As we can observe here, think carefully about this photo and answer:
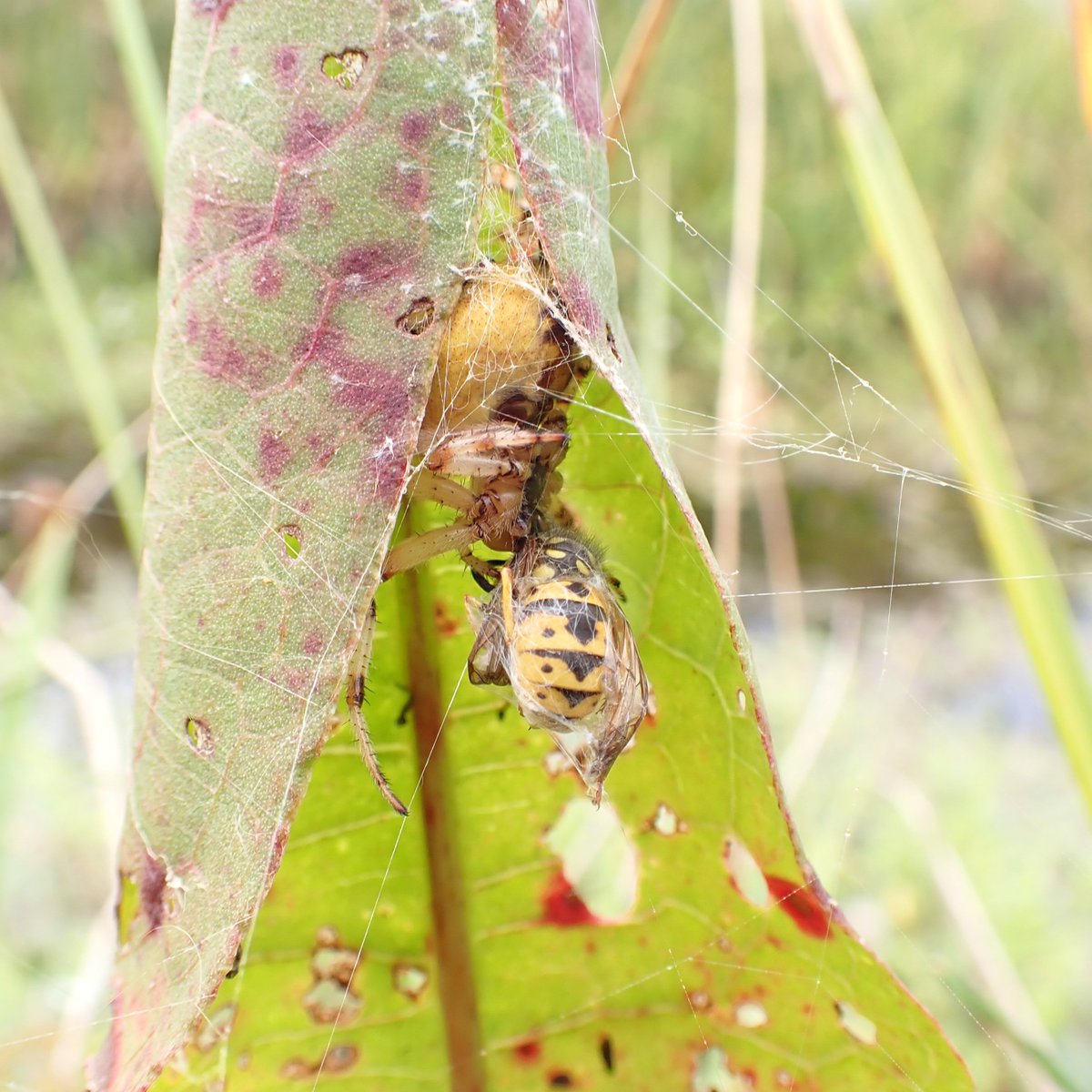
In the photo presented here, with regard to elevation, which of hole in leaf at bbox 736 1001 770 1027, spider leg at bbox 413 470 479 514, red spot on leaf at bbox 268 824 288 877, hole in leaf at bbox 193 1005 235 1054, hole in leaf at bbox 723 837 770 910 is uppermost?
spider leg at bbox 413 470 479 514

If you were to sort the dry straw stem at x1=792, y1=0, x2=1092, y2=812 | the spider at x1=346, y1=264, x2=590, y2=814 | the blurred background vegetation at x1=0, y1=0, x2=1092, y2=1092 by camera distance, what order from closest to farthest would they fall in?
the spider at x1=346, y1=264, x2=590, y2=814, the dry straw stem at x1=792, y1=0, x2=1092, y2=812, the blurred background vegetation at x1=0, y1=0, x2=1092, y2=1092

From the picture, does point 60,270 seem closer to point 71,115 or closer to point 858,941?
point 858,941

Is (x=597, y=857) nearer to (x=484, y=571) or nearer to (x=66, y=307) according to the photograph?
(x=484, y=571)

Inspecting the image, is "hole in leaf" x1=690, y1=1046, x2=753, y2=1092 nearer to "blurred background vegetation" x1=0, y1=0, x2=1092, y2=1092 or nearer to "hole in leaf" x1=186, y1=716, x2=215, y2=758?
"hole in leaf" x1=186, y1=716, x2=215, y2=758

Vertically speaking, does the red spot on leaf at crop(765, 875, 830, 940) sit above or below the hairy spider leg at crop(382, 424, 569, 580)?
below

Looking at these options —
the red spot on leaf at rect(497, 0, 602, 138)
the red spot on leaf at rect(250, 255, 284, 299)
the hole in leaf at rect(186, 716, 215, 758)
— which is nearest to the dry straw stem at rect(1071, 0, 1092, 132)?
the red spot on leaf at rect(497, 0, 602, 138)

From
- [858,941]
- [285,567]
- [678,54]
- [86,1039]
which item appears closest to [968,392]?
[858,941]

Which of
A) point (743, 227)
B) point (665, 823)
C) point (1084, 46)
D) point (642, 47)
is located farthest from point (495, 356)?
point (743, 227)

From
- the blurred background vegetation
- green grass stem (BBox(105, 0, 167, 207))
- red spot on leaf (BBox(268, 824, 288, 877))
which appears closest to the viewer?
red spot on leaf (BBox(268, 824, 288, 877))

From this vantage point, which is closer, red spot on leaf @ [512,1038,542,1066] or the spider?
the spider
